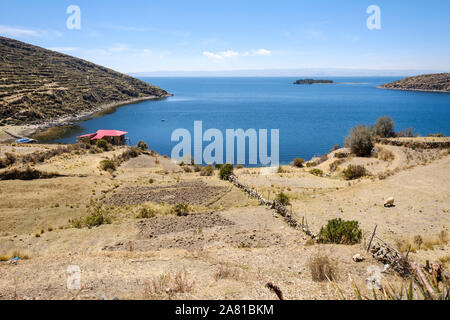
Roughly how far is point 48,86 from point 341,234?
96.9 m

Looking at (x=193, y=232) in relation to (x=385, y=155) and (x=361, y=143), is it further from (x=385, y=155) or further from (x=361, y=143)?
(x=361, y=143)

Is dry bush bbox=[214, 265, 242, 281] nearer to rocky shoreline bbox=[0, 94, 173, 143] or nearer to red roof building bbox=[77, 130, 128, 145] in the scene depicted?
red roof building bbox=[77, 130, 128, 145]

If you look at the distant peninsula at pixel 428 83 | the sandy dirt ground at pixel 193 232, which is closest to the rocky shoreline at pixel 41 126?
the sandy dirt ground at pixel 193 232

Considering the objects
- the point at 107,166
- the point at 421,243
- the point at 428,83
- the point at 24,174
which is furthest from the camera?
the point at 428,83

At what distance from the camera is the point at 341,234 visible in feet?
36.0

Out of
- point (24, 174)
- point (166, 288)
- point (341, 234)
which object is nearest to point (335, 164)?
point (341, 234)

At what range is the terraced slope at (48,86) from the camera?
7038 centimetres

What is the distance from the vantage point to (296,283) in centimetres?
702

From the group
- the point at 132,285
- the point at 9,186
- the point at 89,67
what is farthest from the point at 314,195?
the point at 89,67

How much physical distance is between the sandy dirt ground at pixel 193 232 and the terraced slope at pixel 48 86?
54.6m

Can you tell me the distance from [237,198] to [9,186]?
50.1 feet

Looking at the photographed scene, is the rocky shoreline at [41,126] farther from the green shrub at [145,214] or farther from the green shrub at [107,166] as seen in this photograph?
the green shrub at [145,214]
